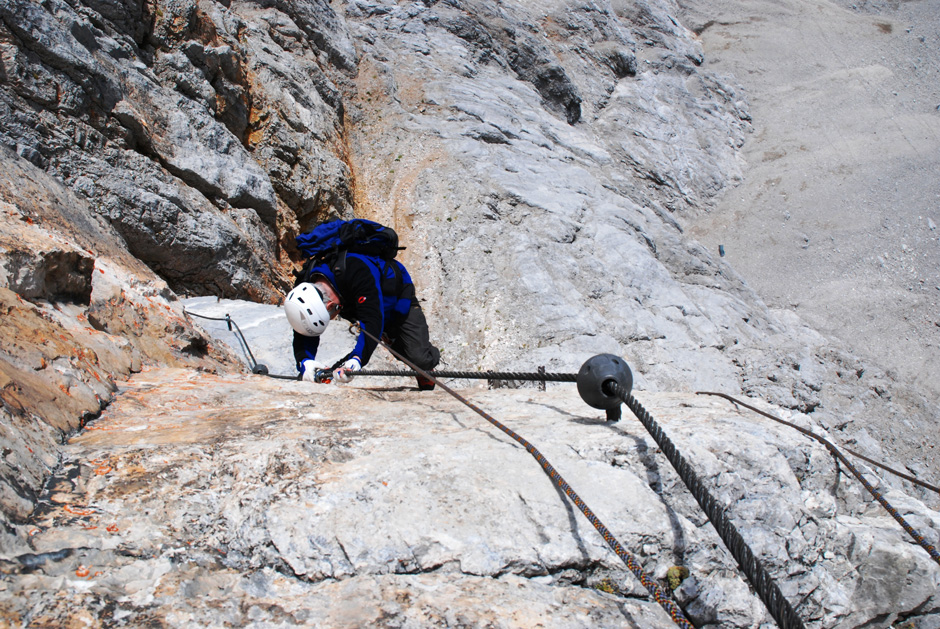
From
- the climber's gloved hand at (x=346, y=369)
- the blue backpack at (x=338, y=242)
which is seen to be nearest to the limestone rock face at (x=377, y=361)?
the climber's gloved hand at (x=346, y=369)

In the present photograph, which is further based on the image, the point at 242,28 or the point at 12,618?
the point at 242,28

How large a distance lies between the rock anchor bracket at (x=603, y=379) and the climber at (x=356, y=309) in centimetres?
240

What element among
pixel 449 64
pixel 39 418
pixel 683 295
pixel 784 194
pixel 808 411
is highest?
pixel 449 64

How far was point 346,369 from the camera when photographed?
514 centimetres

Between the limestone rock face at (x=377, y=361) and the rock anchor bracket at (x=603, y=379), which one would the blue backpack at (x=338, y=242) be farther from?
the rock anchor bracket at (x=603, y=379)

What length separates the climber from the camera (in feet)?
16.1

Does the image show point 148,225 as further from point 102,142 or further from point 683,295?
point 683,295

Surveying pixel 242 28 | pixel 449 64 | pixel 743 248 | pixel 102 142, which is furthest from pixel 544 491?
pixel 743 248

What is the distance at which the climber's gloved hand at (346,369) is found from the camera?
5.14 m

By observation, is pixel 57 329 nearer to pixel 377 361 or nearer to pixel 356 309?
pixel 356 309

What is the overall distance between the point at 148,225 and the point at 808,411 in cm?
1294

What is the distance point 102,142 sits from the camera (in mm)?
8156

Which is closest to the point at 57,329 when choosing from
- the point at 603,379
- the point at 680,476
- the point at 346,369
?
the point at 346,369

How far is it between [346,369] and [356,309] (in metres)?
0.60
